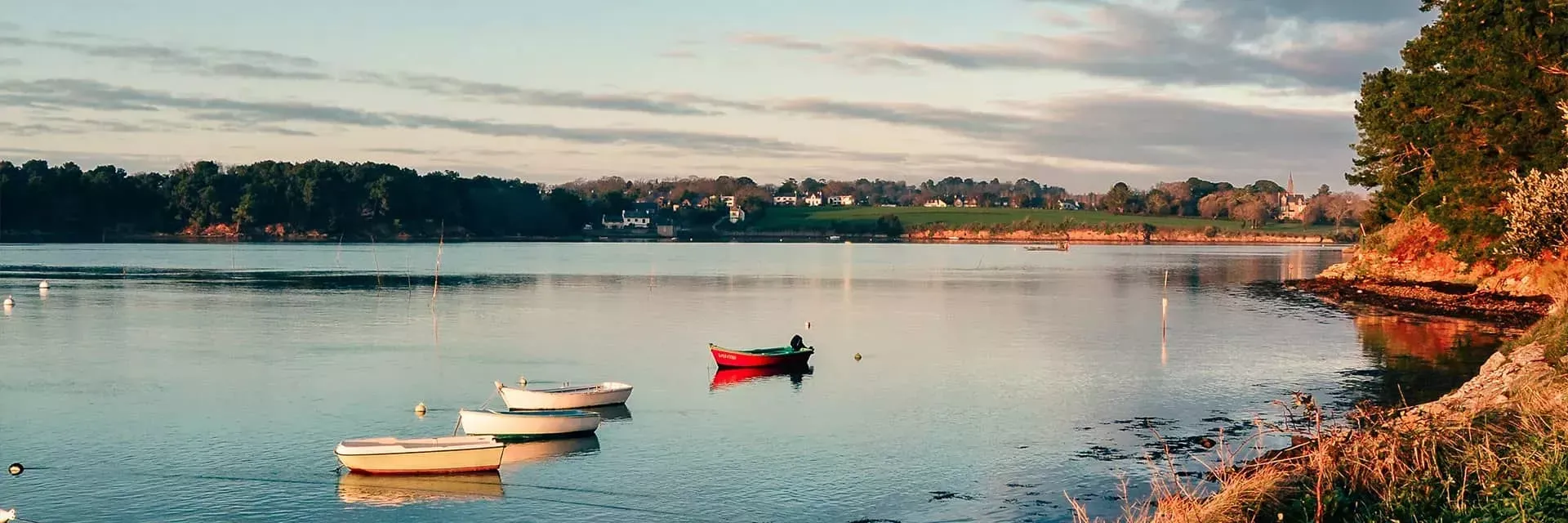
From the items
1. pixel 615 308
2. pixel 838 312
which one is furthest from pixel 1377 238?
pixel 615 308

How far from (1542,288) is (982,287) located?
1130 inches

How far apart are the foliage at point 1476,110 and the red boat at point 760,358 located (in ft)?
82.8

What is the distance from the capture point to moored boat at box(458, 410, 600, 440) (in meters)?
22.9

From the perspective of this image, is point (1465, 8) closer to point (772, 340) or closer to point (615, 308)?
point (772, 340)

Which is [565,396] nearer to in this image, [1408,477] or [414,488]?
[414,488]

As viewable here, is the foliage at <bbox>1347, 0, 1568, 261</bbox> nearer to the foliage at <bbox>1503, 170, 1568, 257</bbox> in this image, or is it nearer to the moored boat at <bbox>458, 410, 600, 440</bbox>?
the foliage at <bbox>1503, 170, 1568, 257</bbox>

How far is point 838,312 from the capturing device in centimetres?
5378

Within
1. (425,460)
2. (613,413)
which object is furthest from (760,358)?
(425,460)

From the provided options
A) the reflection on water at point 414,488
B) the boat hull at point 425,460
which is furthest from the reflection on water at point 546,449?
the reflection on water at point 414,488

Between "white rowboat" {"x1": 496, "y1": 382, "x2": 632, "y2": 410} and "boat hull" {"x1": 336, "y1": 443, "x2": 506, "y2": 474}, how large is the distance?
5.66 m

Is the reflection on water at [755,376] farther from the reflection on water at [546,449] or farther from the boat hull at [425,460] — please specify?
the boat hull at [425,460]

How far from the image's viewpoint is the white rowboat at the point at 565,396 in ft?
85.6

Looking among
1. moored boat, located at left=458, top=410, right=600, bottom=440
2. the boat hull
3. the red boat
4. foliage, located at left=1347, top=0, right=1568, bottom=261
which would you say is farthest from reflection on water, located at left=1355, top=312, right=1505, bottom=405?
the boat hull

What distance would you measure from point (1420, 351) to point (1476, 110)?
19513mm
